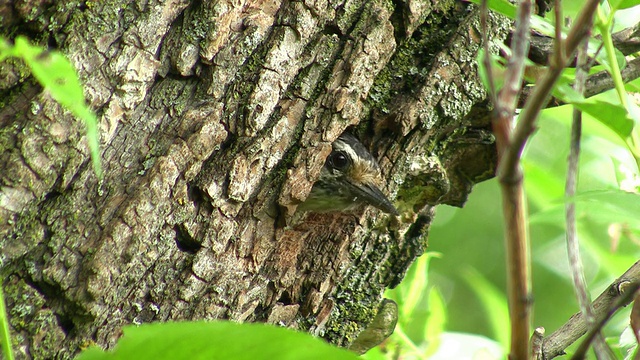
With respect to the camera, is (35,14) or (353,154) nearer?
(35,14)

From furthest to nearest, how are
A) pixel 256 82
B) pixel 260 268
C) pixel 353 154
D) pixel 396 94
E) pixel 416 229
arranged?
pixel 416 229 < pixel 353 154 < pixel 396 94 < pixel 260 268 < pixel 256 82

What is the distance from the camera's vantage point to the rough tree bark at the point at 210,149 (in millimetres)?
2373

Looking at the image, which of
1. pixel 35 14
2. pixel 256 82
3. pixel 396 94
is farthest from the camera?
pixel 396 94

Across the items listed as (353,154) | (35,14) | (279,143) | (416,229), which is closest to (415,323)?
(416,229)

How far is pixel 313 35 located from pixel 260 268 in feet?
3.16

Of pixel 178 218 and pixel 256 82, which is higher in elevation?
pixel 256 82

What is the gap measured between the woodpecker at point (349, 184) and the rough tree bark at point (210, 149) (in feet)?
0.20

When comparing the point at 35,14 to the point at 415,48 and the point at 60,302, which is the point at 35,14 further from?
the point at 415,48

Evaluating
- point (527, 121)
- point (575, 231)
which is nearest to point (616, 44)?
point (575, 231)

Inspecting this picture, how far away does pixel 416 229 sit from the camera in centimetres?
373

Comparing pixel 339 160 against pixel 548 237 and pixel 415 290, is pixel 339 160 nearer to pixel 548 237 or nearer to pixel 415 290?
pixel 415 290

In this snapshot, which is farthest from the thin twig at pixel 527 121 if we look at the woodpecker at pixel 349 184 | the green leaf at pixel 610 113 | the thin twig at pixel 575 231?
the woodpecker at pixel 349 184

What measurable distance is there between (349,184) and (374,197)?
0.69 ft

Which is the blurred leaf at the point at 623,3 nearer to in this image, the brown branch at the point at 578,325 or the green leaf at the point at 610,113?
the green leaf at the point at 610,113
